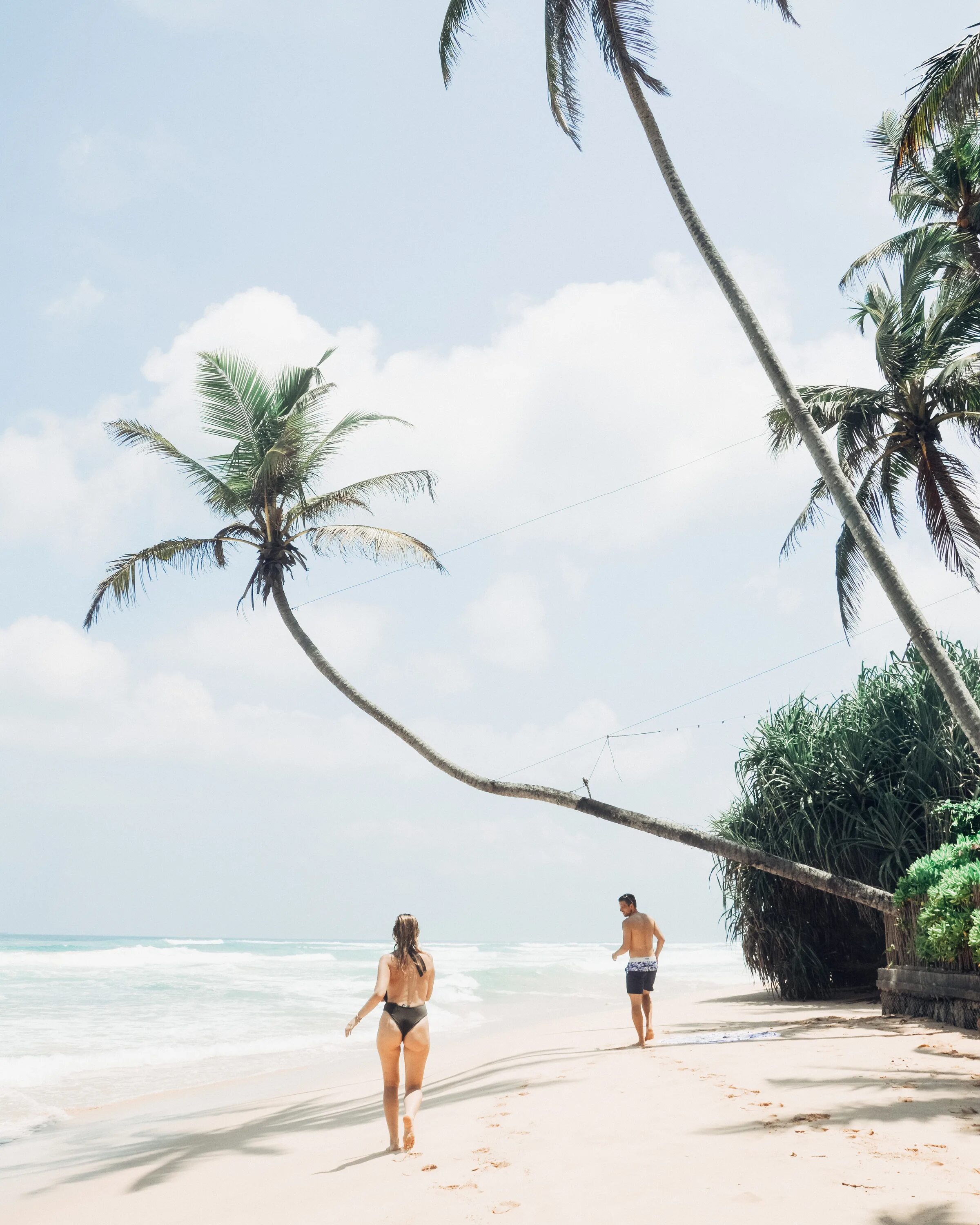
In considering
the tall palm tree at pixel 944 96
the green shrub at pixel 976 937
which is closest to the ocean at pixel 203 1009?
the green shrub at pixel 976 937

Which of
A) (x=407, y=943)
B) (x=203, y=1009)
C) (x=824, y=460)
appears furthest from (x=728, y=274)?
(x=203, y=1009)

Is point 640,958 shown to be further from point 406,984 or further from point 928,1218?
point 928,1218

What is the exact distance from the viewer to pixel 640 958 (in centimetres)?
889

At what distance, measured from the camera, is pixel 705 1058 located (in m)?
7.67

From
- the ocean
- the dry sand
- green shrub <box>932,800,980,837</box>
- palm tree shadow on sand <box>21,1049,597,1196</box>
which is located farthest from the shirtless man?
the ocean

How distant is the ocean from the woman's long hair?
5.34 m

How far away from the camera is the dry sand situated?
4.00 metres

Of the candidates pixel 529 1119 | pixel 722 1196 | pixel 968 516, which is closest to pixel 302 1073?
pixel 529 1119

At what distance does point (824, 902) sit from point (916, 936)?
4.15 meters

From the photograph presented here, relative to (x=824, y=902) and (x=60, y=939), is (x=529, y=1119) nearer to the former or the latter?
(x=824, y=902)

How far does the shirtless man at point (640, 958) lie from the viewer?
881 cm

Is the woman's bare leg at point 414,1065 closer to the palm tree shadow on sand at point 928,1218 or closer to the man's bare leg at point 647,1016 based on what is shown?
the palm tree shadow on sand at point 928,1218

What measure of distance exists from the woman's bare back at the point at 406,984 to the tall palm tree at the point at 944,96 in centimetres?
706

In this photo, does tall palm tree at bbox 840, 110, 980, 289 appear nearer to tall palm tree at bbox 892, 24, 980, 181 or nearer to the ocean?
tall palm tree at bbox 892, 24, 980, 181
